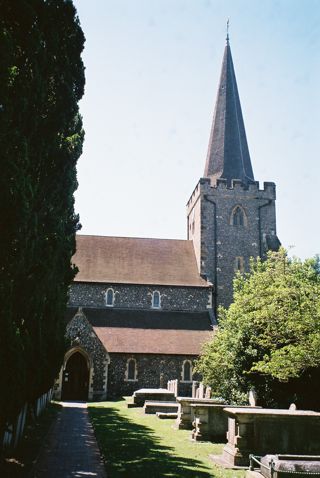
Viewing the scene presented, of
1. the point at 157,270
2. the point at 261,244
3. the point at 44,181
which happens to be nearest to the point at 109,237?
the point at 157,270

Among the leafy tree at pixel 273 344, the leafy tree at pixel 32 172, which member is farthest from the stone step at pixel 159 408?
the leafy tree at pixel 32 172

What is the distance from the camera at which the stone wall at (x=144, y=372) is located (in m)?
27.7

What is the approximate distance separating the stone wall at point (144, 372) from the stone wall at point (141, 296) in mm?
4782

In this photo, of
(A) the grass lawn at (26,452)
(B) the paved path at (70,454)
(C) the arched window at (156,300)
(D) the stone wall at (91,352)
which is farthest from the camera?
(C) the arched window at (156,300)

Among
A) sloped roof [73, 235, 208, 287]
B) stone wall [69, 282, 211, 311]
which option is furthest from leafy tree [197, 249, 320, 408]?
sloped roof [73, 235, 208, 287]

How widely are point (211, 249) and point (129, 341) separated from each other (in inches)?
368

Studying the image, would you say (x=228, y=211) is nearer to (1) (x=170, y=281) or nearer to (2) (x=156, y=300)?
(1) (x=170, y=281)

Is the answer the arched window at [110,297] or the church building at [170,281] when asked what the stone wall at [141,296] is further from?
the arched window at [110,297]

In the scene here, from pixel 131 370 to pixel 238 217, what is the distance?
14068 mm

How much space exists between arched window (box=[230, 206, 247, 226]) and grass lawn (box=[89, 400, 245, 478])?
19096 millimetres

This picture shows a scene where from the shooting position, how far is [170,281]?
3256 centimetres

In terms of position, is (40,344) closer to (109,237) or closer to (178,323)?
(178,323)

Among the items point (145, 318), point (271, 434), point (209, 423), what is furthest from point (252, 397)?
point (145, 318)

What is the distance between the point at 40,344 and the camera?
12.0 meters
